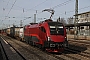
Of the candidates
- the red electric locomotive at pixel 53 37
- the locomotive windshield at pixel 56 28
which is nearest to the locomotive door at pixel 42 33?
the red electric locomotive at pixel 53 37

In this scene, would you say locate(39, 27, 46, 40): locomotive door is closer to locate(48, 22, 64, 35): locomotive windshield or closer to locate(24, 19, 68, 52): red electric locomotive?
locate(24, 19, 68, 52): red electric locomotive

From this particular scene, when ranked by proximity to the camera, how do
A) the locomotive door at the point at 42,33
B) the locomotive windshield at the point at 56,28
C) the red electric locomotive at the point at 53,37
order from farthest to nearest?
the locomotive door at the point at 42,33 < the locomotive windshield at the point at 56,28 < the red electric locomotive at the point at 53,37

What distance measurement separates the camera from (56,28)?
1582cm

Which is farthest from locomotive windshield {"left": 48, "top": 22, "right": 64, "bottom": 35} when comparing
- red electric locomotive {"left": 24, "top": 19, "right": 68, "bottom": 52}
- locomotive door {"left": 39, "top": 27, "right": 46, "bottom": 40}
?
locomotive door {"left": 39, "top": 27, "right": 46, "bottom": 40}

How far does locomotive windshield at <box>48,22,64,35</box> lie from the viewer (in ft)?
51.1

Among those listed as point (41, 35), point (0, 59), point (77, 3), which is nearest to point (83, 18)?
point (77, 3)

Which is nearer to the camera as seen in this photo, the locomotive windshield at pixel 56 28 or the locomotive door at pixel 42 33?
the locomotive windshield at pixel 56 28

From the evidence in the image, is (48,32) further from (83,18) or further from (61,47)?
(83,18)

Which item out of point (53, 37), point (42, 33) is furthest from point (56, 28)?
point (42, 33)

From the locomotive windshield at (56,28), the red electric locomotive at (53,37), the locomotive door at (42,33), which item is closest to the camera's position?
the red electric locomotive at (53,37)

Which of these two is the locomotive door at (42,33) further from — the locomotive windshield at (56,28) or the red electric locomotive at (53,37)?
the locomotive windshield at (56,28)

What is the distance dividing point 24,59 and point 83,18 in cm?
7742

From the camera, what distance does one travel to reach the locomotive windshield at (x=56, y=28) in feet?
51.1

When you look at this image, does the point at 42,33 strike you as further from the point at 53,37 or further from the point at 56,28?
the point at 53,37
